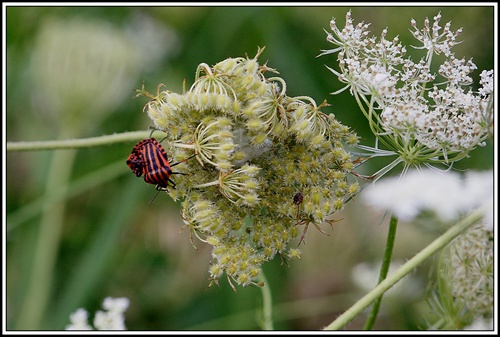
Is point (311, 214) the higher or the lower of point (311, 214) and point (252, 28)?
the lower

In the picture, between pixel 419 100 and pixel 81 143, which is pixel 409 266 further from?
pixel 81 143

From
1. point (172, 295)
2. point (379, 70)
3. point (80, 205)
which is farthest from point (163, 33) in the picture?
point (379, 70)

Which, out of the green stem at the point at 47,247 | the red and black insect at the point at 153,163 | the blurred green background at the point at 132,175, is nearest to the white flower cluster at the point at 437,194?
the red and black insect at the point at 153,163

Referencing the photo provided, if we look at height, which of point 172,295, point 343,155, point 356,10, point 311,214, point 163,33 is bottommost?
point 311,214

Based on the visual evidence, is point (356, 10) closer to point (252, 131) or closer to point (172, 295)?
point (172, 295)

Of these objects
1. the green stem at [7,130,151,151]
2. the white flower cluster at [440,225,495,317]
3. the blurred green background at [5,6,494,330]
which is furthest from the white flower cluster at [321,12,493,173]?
the blurred green background at [5,6,494,330]

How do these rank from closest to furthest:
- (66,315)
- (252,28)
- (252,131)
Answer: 1. (252,131)
2. (66,315)
3. (252,28)

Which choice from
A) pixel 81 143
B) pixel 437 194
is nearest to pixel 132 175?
pixel 81 143
